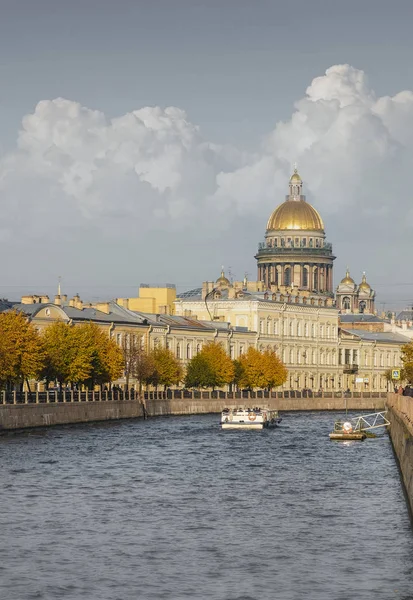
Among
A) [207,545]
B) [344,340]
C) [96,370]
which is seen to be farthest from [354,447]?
[344,340]

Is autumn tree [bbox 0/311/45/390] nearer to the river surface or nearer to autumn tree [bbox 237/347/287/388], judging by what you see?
the river surface

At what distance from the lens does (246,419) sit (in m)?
92.0

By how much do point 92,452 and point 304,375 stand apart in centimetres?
9545

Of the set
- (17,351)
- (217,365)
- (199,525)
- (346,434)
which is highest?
(17,351)

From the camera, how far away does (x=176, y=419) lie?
335ft

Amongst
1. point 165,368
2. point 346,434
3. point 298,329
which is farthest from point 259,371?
point 346,434

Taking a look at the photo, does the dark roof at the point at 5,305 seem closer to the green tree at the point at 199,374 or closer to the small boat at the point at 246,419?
the green tree at the point at 199,374

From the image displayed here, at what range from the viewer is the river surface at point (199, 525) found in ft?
106

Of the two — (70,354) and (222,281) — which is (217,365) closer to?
(70,354)

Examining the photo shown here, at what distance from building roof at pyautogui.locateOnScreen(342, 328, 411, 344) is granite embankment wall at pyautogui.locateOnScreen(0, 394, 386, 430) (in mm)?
38529

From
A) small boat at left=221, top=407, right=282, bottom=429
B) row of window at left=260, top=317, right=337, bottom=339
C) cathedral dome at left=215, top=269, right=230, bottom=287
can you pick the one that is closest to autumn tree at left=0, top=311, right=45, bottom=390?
small boat at left=221, top=407, right=282, bottom=429

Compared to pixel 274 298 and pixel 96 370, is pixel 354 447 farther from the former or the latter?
pixel 274 298

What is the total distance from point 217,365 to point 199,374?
2.43 meters

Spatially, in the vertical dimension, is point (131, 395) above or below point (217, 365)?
below
